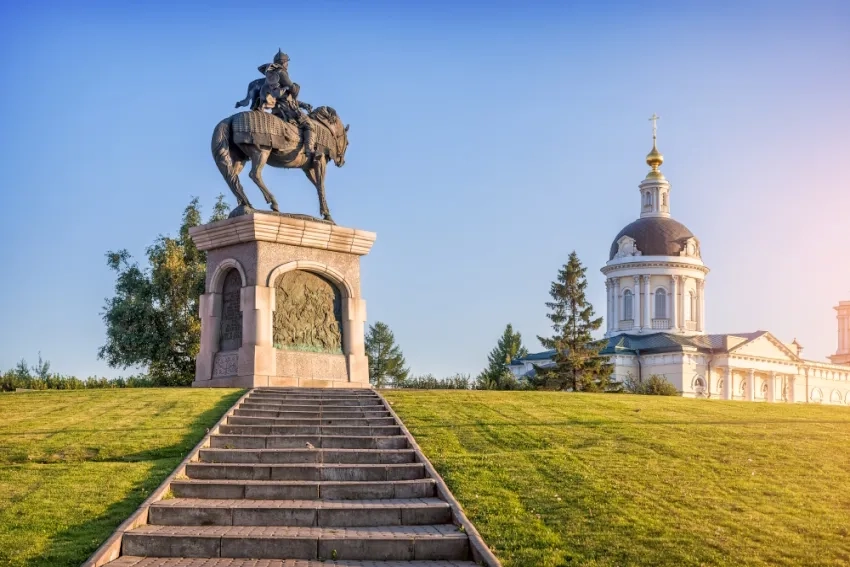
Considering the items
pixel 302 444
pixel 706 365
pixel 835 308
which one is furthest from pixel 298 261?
pixel 835 308

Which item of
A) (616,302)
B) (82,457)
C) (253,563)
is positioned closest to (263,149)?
(82,457)

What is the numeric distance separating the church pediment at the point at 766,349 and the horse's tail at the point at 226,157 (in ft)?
255

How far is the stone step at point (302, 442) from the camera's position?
16.1 metres

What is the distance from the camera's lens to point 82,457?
15.3m

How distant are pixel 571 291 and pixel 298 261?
151 feet

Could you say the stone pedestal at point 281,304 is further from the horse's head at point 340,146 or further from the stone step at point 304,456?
the stone step at point 304,456

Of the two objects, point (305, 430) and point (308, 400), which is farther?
point (308, 400)

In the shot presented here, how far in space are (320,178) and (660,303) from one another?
79.1 metres

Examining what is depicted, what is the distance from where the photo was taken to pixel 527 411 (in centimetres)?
2031

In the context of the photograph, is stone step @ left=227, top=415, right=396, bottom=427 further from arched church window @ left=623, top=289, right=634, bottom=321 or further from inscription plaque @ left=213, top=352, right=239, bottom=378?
arched church window @ left=623, top=289, right=634, bottom=321

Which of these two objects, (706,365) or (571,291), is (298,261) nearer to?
(571,291)

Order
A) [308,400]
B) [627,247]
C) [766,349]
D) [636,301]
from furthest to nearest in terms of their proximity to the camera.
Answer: [627,247]
[766,349]
[636,301]
[308,400]

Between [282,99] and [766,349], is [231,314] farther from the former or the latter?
[766,349]

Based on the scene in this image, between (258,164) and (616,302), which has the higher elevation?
(616,302)
